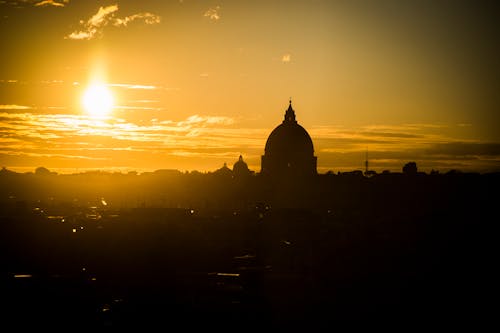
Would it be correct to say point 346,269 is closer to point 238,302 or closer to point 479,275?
point 479,275

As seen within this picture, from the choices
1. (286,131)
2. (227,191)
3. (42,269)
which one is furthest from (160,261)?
(227,191)

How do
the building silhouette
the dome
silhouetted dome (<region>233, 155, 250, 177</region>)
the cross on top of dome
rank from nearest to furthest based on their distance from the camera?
the building silhouette < the dome < the cross on top of dome < silhouetted dome (<region>233, 155, 250, 177</region>)

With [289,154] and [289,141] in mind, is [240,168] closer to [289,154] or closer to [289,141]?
[289,141]

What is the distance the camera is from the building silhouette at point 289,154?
139250 millimetres

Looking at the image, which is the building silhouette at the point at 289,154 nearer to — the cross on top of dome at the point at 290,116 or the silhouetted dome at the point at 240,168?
the cross on top of dome at the point at 290,116

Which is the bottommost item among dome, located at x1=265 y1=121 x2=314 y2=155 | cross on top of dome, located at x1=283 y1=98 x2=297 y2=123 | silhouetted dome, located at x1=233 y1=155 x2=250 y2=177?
silhouetted dome, located at x1=233 y1=155 x2=250 y2=177

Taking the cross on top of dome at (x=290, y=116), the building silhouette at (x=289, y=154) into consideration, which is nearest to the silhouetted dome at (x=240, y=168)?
the cross on top of dome at (x=290, y=116)

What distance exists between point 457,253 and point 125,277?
28.5 meters

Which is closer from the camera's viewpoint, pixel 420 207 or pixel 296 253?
pixel 296 253

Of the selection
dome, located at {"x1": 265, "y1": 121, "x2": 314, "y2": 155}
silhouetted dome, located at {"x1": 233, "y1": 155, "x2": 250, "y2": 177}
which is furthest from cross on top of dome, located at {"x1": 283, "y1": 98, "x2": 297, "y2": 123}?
silhouetted dome, located at {"x1": 233, "y1": 155, "x2": 250, "y2": 177}

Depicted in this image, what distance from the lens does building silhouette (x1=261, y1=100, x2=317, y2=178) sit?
139 metres

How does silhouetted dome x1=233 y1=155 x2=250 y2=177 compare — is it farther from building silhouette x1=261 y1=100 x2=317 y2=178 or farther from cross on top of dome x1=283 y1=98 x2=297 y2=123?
building silhouette x1=261 y1=100 x2=317 y2=178

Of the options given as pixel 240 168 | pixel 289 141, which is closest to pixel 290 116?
pixel 289 141

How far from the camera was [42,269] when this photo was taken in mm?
53156
